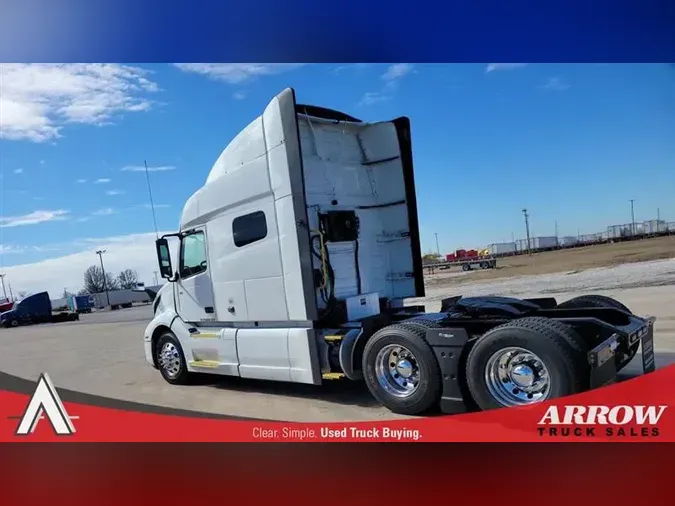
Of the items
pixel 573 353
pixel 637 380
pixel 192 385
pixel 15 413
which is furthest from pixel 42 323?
pixel 637 380

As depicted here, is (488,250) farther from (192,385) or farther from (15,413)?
(15,413)

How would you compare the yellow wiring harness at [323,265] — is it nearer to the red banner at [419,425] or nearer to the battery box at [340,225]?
the battery box at [340,225]

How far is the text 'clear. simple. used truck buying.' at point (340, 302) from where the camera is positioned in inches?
130

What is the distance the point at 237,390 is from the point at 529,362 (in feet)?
8.06

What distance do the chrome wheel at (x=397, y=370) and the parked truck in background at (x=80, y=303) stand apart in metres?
2.21

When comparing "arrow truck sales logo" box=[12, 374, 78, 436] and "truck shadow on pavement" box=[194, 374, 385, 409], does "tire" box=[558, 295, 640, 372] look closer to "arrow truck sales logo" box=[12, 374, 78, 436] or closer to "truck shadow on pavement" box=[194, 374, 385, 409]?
"truck shadow on pavement" box=[194, 374, 385, 409]


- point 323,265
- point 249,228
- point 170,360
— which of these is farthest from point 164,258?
point 323,265

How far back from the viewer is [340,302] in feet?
14.6

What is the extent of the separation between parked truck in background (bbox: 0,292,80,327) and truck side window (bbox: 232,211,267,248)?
1.42 metres

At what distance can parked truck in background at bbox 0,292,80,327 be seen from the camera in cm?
370

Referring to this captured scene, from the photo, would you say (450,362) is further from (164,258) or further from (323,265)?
(164,258)

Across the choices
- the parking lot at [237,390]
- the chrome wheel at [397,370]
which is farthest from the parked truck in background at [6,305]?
the chrome wheel at [397,370]

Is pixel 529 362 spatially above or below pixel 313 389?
above
